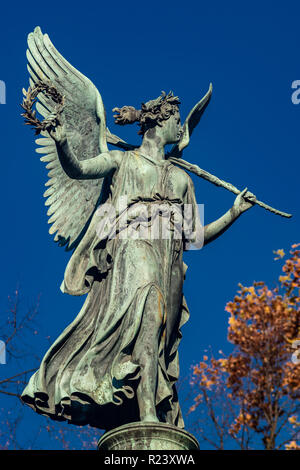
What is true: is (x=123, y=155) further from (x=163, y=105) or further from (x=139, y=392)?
(x=139, y=392)

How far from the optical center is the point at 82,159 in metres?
10.8

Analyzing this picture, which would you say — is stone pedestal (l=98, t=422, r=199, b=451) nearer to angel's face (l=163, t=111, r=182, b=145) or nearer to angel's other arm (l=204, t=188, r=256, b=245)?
angel's other arm (l=204, t=188, r=256, b=245)

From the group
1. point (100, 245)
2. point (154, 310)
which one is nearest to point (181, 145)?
point (100, 245)

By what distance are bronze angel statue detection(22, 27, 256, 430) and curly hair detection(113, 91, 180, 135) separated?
0.5 inches

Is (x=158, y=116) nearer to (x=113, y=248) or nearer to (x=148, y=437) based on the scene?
(x=113, y=248)

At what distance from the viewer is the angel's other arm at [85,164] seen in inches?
376

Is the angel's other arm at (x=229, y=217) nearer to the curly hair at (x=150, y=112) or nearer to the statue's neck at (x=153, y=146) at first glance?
the statue's neck at (x=153, y=146)

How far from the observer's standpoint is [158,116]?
34.7ft

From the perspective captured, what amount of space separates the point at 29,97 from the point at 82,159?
1631 mm

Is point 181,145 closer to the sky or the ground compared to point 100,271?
closer to the sky

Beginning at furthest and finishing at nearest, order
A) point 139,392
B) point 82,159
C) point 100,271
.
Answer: point 82,159 < point 100,271 < point 139,392

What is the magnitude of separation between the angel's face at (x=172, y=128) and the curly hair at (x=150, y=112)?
47 mm

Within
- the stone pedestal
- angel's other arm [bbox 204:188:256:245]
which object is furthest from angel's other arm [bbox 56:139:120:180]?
the stone pedestal

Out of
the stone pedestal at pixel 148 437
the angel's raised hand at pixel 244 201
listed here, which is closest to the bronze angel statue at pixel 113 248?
the angel's raised hand at pixel 244 201
